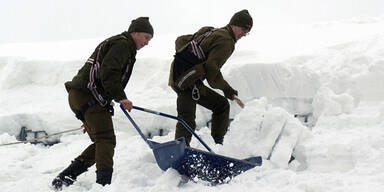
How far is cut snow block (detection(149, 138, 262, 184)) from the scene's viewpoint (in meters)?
3.07

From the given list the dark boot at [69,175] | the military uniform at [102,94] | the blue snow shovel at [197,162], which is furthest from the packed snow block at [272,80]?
the dark boot at [69,175]

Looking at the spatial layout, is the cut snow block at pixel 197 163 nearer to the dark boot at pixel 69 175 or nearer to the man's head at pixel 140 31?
the dark boot at pixel 69 175

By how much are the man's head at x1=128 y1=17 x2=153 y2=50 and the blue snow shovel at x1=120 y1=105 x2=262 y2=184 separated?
59 cm

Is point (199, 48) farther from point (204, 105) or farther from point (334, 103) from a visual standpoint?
point (334, 103)

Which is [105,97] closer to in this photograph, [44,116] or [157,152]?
[157,152]

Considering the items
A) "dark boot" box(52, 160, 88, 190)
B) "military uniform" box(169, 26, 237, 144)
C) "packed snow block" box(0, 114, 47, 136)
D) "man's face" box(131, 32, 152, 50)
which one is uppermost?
"man's face" box(131, 32, 152, 50)

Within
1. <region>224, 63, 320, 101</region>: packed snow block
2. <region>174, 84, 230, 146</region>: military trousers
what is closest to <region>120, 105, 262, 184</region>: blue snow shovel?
<region>174, 84, 230, 146</region>: military trousers

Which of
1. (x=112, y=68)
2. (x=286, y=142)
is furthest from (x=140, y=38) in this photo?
(x=286, y=142)

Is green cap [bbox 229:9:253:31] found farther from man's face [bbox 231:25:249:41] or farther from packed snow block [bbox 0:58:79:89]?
packed snow block [bbox 0:58:79:89]

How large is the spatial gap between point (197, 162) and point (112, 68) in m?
1.02

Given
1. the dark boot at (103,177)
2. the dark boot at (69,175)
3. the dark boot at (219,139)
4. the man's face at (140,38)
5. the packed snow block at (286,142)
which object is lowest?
the dark boot at (69,175)

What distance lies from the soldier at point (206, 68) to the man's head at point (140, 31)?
64cm

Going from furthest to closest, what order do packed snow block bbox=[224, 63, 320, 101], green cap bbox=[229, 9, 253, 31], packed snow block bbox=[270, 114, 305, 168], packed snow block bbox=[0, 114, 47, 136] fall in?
packed snow block bbox=[0, 114, 47, 136], packed snow block bbox=[224, 63, 320, 101], green cap bbox=[229, 9, 253, 31], packed snow block bbox=[270, 114, 305, 168]

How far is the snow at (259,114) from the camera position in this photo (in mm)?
3320
